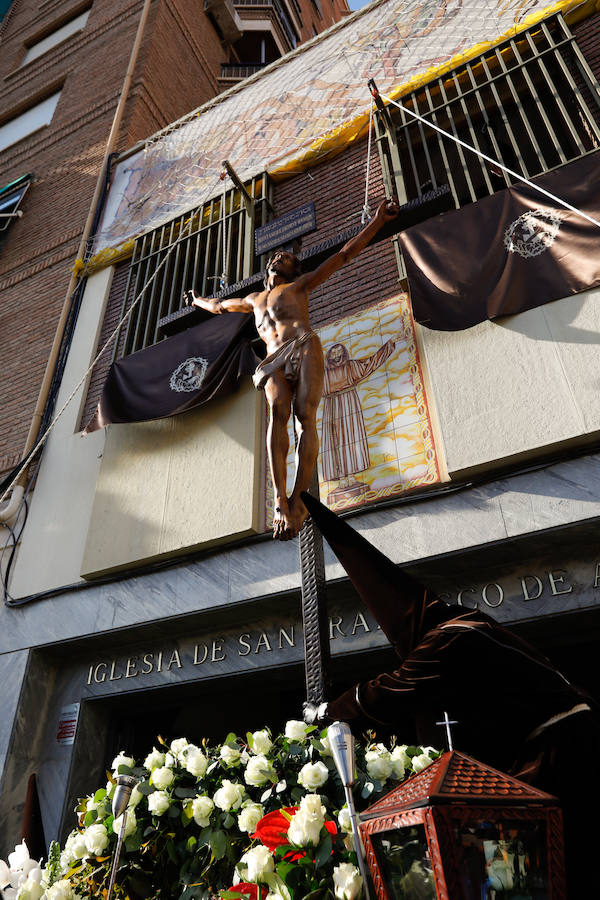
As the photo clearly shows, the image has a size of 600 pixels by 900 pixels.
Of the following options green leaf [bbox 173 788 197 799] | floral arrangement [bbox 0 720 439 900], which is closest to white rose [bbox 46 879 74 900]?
floral arrangement [bbox 0 720 439 900]

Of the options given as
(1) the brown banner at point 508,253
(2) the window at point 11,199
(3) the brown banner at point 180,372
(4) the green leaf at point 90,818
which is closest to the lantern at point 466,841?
(4) the green leaf at point 90,818

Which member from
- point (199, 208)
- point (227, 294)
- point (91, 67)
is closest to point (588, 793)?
point (227, 294)

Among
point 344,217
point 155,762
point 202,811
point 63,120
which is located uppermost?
point 63,120

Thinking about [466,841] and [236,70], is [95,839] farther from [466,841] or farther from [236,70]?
[236,70]

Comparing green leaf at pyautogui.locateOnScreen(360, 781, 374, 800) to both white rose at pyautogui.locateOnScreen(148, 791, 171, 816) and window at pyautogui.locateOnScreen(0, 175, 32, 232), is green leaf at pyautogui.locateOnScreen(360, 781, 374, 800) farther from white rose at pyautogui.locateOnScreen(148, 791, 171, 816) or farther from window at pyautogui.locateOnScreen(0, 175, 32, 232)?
window at pyautogui.locateOnScreen(0, 175, 32, 232)

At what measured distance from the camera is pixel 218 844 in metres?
2.21

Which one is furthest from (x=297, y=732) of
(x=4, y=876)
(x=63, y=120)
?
(x=63, y=120)

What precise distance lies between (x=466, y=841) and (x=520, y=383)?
3966 millimetres

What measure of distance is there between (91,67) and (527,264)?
35.5 feet

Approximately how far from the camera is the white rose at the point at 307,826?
1922 mm

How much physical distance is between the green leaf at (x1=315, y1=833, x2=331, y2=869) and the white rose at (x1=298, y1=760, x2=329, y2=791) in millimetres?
274

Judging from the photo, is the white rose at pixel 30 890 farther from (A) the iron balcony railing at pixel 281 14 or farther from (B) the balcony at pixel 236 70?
(A) the iron balcony railing at pixel 281 14

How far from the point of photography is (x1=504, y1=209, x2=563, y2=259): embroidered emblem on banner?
523 centimetres

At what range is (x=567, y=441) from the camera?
4.52m
